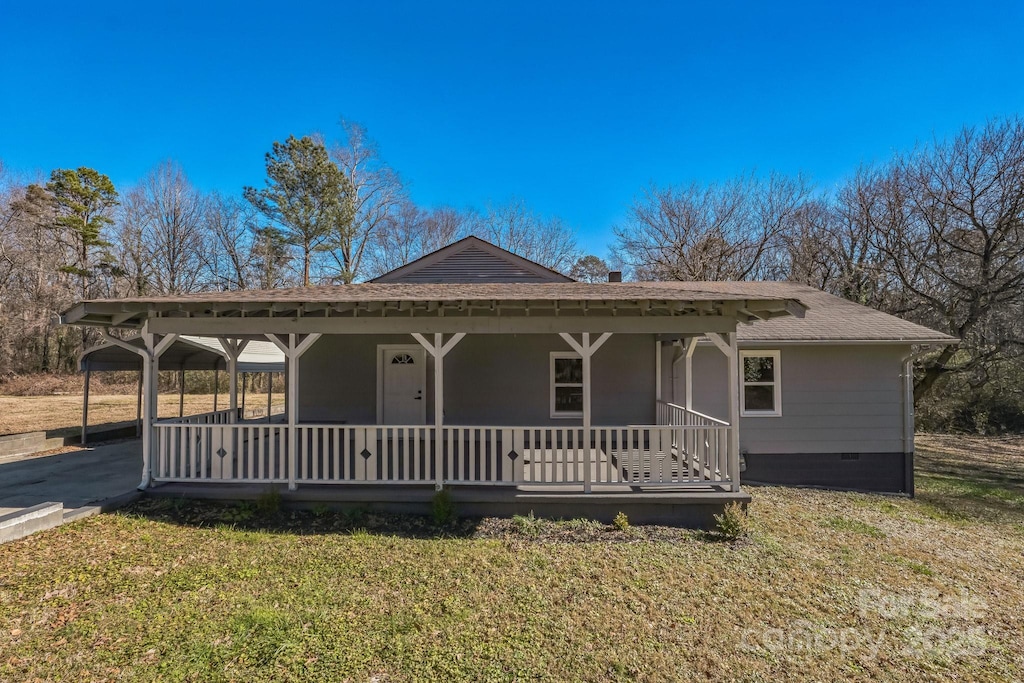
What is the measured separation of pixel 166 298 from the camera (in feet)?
21.1

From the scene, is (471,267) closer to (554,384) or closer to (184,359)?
(554,384)

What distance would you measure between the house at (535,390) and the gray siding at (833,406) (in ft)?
0.09

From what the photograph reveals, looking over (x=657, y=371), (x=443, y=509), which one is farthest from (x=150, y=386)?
(x=657, y=371)

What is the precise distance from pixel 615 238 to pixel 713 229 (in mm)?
4859

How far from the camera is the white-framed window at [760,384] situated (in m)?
9.45

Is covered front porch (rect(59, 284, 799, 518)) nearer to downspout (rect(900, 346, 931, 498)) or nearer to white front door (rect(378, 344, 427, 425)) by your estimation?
white front door (rect(378, 344, 427, 425))

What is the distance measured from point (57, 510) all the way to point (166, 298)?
111 inches

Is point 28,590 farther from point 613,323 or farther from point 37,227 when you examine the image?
point 37,227

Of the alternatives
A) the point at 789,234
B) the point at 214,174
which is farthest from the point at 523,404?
the point at 214,174

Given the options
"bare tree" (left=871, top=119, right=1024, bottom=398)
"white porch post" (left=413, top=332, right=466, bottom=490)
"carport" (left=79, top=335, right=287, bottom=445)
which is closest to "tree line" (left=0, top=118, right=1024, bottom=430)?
"bare tree" (left=871, top=119, right=1024, bottom=398)

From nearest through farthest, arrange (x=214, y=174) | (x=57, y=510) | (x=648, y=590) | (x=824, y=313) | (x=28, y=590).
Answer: (x=28, y=590) < (x=648, y=590) < (x=57, y=510) < (x=824, y=313) < (x=214, y=174)

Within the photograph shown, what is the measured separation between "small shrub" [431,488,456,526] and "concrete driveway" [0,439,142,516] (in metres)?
4.51

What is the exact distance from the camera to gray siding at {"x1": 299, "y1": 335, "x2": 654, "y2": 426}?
370 inches

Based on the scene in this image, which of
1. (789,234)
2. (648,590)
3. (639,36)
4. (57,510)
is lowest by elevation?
(648,590)
